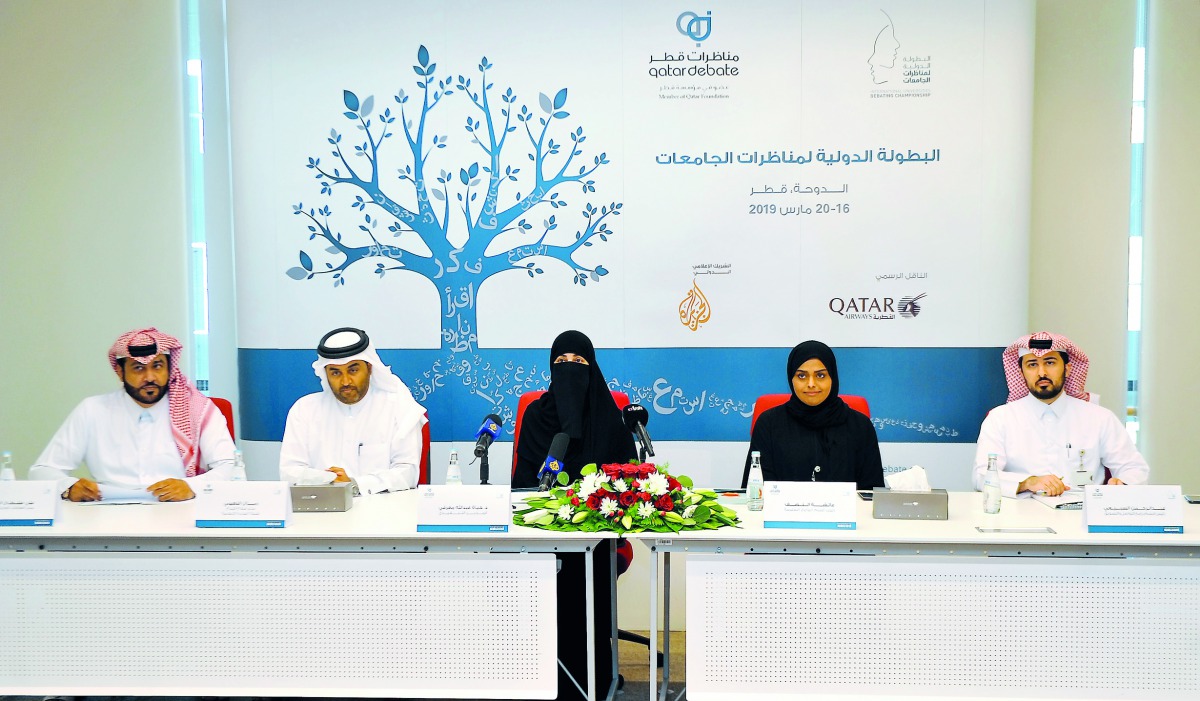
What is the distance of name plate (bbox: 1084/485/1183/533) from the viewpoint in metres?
2.71

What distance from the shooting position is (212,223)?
197 inches

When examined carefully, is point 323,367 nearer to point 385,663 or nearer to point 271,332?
point 271,332

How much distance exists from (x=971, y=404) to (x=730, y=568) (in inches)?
86.9

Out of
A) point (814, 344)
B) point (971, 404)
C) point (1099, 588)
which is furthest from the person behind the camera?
point (971, 404)

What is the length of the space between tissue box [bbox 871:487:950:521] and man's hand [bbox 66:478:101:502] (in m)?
2.64

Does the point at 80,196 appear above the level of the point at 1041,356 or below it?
above

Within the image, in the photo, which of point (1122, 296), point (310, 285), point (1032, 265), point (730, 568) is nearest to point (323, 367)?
point (310, 285)

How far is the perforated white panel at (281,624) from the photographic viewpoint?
2.83 m

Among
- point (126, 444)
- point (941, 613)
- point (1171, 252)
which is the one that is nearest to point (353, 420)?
point (126, 444)

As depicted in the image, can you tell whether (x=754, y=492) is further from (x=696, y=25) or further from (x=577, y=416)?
(x=696, y=25)

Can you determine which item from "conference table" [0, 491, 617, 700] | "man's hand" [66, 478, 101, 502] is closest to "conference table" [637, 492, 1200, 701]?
"conference table" [0, 491, 617, 700]

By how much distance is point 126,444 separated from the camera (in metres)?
3.82

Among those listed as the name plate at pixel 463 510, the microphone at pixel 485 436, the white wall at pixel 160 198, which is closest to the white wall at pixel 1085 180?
the white wall at pixel 160 198

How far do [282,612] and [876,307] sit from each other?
2.96 m
